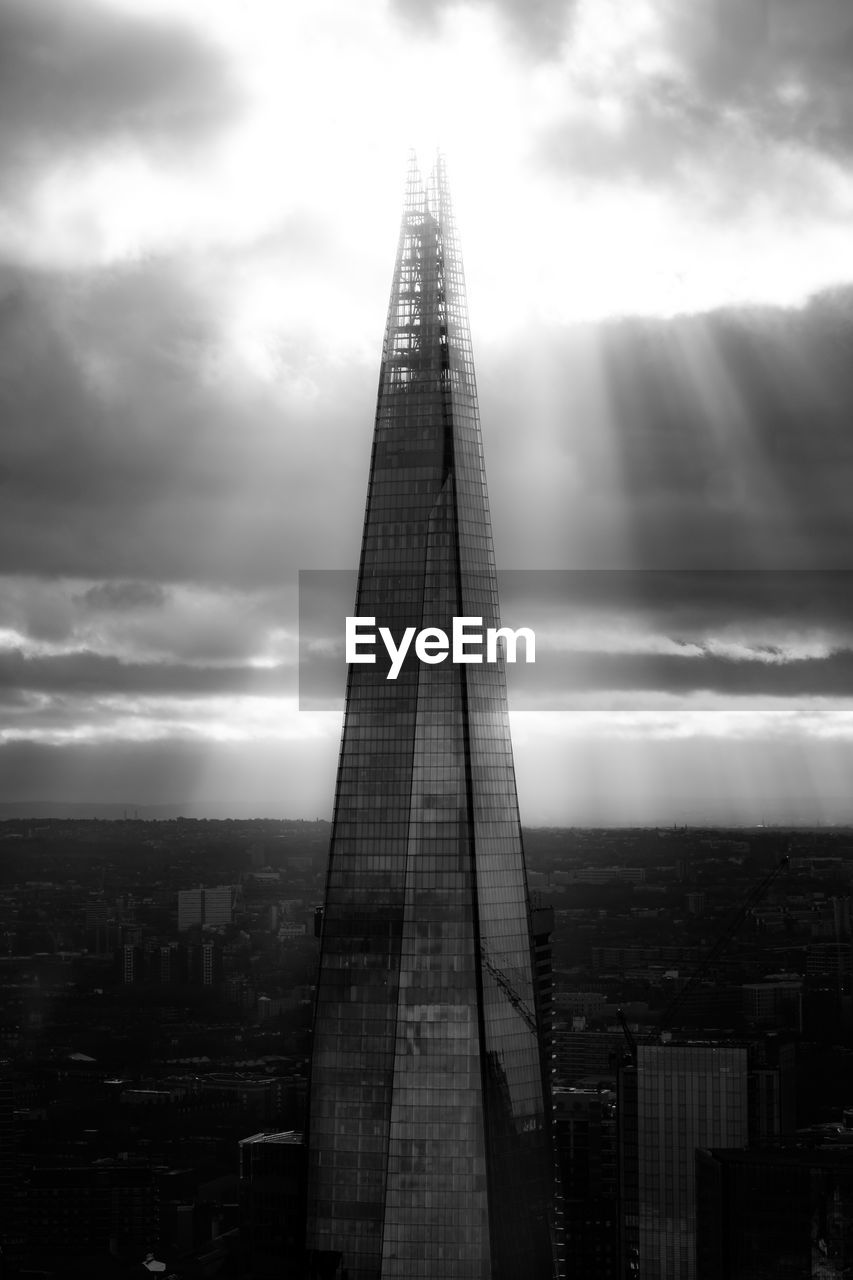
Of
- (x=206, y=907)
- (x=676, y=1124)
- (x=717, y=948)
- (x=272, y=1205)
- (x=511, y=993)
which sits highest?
(x=206, y=907)

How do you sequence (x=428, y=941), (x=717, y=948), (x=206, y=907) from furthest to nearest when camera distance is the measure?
(x=717, y=948), (x=206, y=907), (x=428, y=941)

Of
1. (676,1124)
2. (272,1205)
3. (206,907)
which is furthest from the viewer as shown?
(206,907)

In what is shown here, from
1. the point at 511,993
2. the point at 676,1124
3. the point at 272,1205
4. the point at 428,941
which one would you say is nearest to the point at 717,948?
the point at 676,1124

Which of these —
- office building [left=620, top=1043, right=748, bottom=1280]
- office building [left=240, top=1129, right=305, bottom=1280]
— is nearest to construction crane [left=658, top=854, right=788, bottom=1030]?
office building [left=620, top=1043, right=748, bottom=1280]

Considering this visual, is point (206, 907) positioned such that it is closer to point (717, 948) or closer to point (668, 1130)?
point (717, 948)

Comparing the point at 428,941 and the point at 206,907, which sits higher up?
the point at 206,907

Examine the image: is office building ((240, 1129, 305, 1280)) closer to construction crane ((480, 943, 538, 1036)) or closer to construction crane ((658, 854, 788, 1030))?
construction crane ((480, 943, 538, 1036))

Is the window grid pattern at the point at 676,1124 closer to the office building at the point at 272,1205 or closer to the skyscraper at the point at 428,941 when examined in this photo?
the skyscraper at the point at 428,941
